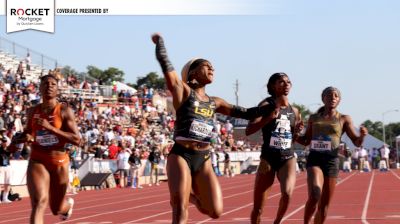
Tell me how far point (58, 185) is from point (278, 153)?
2881mm

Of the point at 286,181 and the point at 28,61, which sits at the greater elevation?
the point at 28,61

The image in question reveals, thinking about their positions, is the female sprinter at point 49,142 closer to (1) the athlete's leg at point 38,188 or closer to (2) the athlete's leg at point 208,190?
(1) the athlete's leg at point 38,188

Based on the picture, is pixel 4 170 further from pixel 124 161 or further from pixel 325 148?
pixel 325 148

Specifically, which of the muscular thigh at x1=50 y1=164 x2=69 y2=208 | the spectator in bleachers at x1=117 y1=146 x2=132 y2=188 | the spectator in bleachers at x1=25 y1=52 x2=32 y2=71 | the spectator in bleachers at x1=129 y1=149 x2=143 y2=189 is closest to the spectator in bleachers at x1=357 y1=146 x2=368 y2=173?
the spectator in bleachers at x1=25 y1=52 x2=32 y2=71

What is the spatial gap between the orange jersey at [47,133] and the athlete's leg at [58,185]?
27cm

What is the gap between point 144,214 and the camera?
59.1 ft

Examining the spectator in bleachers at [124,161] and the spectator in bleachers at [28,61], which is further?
the spectator in bleachers at [28,61]

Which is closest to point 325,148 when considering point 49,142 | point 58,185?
point 58,185

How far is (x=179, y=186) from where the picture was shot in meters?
8.68

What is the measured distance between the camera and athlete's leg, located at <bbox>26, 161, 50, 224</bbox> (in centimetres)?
976

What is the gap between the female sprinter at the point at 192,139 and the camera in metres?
8.73

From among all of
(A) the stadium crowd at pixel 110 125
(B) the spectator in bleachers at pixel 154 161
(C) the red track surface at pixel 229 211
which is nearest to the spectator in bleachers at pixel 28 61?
(A) the stadium crowd at pixel 110 125

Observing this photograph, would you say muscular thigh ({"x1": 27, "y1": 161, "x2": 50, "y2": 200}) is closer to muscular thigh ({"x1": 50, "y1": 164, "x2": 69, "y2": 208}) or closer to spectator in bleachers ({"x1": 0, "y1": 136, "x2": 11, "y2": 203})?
muscular thigh ({"x1": 50, "y1": 164, "x2": 69, "y2": 208})

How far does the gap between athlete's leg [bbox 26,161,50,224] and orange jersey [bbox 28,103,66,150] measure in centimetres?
24
